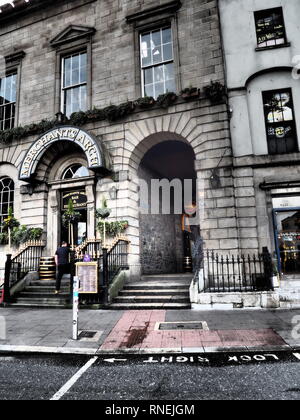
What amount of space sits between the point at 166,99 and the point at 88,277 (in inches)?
294

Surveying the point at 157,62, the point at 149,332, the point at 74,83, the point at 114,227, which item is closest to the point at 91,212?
the point at 114,227

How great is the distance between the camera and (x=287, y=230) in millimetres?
10102

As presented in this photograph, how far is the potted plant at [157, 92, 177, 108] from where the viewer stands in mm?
11344

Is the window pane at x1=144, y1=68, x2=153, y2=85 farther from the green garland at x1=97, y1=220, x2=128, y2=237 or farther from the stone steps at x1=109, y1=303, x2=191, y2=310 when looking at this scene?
the stone steps at x1=109, y1=303, x2=191, y2=310

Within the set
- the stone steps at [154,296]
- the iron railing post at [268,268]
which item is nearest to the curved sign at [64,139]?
the stone steps at [154,296]

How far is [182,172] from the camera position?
57.5 feet

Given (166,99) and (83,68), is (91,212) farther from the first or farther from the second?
(83,68)

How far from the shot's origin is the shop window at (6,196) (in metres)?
13.9

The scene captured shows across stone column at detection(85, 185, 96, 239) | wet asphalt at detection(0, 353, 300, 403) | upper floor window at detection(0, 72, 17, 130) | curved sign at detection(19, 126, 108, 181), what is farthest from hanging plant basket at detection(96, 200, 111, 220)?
upper floor window at detection(0, 72, 17, 130)

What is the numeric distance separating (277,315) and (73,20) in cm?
1559

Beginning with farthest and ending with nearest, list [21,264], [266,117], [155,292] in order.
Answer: [21,264] < [266,117] < [155,292]

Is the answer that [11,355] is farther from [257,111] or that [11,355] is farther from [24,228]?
[257,111]

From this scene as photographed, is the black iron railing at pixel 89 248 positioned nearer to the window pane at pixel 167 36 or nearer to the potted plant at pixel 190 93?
the potted plant at pixel 190 93

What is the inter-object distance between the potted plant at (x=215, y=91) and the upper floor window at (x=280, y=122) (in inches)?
67.9
